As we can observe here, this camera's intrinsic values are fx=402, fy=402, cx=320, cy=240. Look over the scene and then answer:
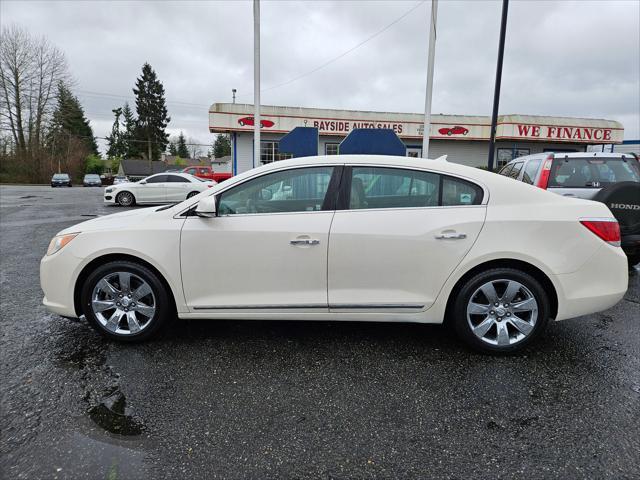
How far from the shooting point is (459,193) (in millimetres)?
3260

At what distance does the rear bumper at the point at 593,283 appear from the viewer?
3.13 meters

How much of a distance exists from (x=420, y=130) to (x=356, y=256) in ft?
62.4

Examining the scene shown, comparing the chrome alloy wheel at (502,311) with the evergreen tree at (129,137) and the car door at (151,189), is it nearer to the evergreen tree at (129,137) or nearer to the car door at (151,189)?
the car door at (151,189)

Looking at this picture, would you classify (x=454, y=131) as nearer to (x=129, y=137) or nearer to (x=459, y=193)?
(x=459, y=193)

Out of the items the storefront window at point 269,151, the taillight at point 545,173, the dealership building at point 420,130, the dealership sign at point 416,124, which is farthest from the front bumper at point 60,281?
the storefront window at point 269,151

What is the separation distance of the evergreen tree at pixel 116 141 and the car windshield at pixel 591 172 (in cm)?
8757

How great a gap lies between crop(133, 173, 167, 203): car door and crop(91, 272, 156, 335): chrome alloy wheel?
1446 centimetres

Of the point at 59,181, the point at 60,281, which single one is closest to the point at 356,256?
the point at 60,281

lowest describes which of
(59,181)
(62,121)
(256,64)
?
(59,181)

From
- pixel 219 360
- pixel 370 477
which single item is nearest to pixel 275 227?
pixel 219 360

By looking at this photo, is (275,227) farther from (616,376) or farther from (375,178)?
(616,376)

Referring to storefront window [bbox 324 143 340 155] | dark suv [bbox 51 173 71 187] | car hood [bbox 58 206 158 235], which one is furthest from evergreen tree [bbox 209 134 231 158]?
car hood [bbox 58 206 158 235]

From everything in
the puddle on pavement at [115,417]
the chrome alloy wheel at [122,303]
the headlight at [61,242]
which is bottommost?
the puddle on pavement at [115,417]

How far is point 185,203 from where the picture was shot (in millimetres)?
3434
